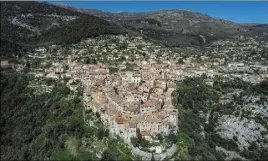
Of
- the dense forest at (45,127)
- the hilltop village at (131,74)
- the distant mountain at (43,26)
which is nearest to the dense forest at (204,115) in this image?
the hilltop village at (131,74)

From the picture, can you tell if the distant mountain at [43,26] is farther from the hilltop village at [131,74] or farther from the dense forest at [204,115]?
the dense forest at [204,115]

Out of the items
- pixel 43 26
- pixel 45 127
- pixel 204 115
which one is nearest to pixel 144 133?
pixel 45 127

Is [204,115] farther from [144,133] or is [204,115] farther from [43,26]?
[43,26]

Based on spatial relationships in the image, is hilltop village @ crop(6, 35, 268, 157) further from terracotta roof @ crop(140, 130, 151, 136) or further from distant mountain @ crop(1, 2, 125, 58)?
distant mountain @ crop(1, 2, 125, 58)

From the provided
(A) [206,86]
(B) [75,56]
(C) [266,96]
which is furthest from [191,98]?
(B) [75,56]

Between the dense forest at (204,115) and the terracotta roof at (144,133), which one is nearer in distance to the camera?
the terracotta roof at (144,133)

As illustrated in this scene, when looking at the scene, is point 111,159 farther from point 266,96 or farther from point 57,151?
point 266,96

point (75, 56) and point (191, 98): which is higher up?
point (75, 56)

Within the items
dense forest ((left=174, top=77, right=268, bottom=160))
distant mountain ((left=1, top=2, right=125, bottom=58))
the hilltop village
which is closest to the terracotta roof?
the hilltop village
